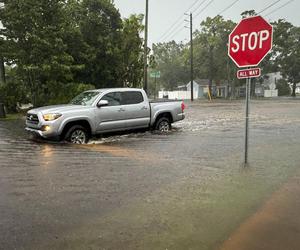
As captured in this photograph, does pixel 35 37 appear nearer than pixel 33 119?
No

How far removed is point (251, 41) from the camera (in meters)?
7.37

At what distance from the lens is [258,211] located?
200 inches

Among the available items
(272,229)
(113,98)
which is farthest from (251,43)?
(113,98)

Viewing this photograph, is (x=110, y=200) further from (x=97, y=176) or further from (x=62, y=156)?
(x=62, y=156)

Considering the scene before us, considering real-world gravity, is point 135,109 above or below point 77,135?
above

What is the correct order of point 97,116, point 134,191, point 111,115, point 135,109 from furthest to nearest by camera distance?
point 135,109 → point 111,115 → point 97,116 → point 134,191

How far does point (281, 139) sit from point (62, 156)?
7113mm

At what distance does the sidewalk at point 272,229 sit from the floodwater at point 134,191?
13 cm

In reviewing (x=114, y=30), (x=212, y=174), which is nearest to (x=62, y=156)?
Result: (x=212, y=174)

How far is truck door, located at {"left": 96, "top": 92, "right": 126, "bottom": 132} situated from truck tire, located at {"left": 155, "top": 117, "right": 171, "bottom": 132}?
1.83 meters

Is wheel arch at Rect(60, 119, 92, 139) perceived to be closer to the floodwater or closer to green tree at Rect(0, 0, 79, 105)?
the floodwater

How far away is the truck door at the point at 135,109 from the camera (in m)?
12.4

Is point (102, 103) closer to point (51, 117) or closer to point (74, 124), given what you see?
point (74, 124)

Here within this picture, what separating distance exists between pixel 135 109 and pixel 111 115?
1.08 metres
